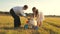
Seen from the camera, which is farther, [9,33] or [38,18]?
[38,18]

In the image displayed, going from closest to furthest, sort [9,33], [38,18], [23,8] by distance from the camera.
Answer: [9,33] < [23,8] < [38,18]

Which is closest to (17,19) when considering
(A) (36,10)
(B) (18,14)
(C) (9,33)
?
(B) (18,14)

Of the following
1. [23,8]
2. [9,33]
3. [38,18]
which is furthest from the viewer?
[38,18]

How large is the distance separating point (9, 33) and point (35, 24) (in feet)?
10.2

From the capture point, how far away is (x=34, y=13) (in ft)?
44.4

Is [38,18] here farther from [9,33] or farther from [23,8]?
[9,33]

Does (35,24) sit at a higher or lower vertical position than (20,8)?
lower

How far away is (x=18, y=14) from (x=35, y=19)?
→ 1150mm

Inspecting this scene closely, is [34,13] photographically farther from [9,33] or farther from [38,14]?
[9,33]

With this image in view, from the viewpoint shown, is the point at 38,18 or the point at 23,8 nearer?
the point at 23,8

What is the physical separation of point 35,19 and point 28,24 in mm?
564

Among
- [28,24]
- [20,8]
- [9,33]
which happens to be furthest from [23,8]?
[9,33]

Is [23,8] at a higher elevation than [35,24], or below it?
higher

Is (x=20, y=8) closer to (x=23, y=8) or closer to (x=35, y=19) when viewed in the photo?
(x=23, y=8)
